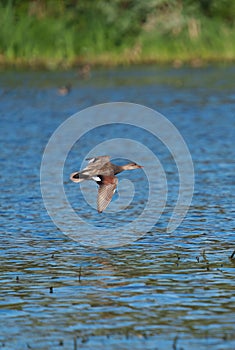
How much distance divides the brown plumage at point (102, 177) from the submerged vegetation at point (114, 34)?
62.8 feet

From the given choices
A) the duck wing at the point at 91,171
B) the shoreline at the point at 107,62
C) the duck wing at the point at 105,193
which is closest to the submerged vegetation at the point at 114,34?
the shoreline at the point at 107,62

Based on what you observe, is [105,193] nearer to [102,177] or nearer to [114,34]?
[102,177]

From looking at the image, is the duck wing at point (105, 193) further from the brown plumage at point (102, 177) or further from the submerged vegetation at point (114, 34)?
the submerged vegetation at point (114, 34)

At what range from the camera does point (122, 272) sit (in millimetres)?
8836

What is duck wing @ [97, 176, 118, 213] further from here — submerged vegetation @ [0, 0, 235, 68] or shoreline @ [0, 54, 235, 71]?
shoreline @ [0, 54, 235, 71]

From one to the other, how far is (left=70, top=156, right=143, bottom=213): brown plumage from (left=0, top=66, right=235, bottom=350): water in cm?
52

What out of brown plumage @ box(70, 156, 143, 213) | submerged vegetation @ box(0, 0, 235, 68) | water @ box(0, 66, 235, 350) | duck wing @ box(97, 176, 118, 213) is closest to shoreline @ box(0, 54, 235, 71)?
submerged vegetation @ box(0, 0, 235, 68)

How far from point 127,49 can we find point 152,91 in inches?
199

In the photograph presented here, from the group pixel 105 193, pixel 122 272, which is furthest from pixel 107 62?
pixel 122 272

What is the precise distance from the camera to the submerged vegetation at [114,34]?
2966cm

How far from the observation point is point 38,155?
53.9 ft

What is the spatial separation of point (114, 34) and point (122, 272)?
22.2 meters

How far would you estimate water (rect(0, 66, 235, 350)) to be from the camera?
7.10m

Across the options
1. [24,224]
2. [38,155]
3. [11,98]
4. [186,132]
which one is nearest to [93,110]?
[11,98]
